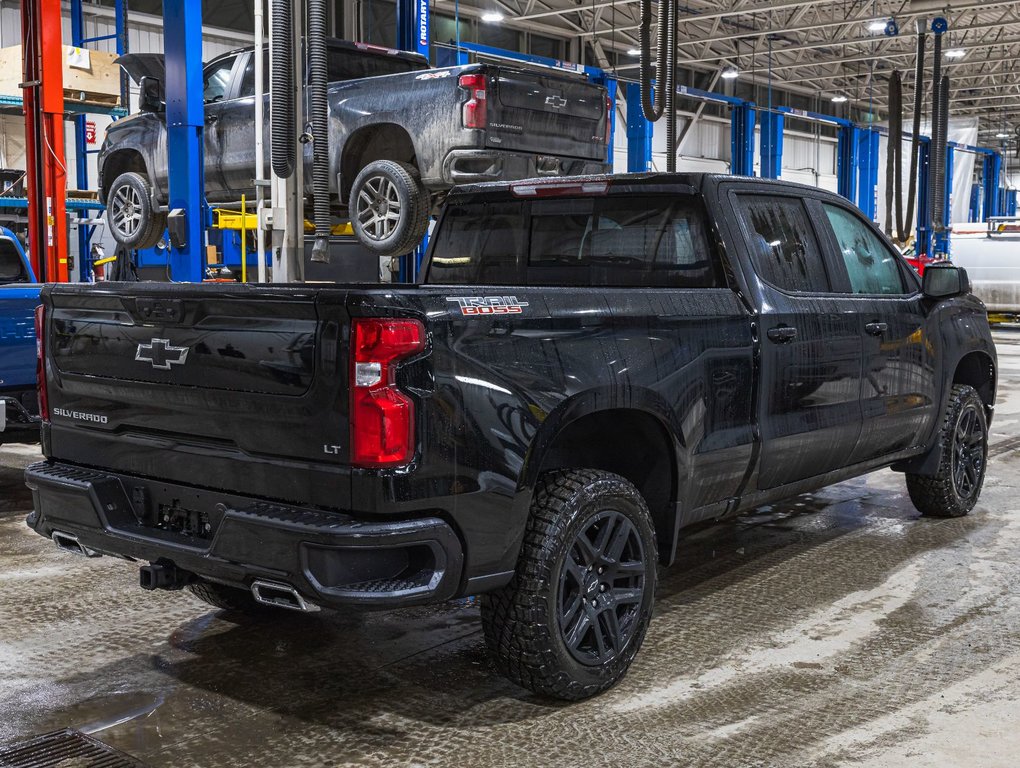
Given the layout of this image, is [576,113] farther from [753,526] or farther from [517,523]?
[517,523]

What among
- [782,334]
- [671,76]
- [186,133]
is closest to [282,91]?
[186,133]

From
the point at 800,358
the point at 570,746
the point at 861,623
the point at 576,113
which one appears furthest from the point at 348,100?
the point at 570,746

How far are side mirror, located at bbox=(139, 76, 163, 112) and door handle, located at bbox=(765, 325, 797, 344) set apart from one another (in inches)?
284

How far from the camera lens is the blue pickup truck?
6434 mm

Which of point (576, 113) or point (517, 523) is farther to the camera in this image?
point (576, 113)

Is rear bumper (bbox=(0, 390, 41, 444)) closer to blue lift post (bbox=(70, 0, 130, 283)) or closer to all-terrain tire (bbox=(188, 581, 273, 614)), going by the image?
all-terrain tire (bbox=(188, 581, 273, 614))

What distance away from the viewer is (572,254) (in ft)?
15.4

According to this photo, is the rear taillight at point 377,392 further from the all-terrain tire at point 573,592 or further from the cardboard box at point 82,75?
the cardboard box at point 82,75

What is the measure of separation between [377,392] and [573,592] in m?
1.03

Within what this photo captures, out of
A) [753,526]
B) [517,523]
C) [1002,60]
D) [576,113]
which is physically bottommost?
[753,526]

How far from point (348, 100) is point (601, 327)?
243 inches

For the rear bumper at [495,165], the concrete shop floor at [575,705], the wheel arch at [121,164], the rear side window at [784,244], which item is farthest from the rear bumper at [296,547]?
the wheel arch at [121,164]

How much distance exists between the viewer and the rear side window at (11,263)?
8.81 meters

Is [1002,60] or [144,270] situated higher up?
[1002,60]
